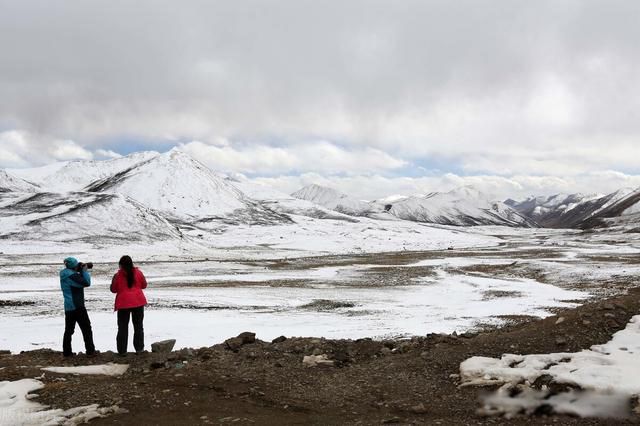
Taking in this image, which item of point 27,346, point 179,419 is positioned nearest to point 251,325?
point 27,346

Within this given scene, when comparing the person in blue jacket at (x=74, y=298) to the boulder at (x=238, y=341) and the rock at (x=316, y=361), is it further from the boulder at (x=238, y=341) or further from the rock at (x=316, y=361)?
the rock at (x=316, y=361)

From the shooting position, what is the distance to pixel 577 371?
10.2m

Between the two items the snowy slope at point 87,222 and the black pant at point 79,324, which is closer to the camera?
the black pant at point 79,324

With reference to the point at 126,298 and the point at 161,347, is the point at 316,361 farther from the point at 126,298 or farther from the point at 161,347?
the point at 126,298

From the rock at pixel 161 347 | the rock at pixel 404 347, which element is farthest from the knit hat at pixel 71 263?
the rock at pixel 404 347

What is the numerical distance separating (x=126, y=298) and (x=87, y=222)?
12108cm

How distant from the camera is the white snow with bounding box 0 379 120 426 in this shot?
8.93 metres

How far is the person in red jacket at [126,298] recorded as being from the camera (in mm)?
14016

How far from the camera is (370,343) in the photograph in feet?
48.1

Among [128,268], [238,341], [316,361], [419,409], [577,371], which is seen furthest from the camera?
[238,341]

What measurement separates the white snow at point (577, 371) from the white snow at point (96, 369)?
8167mm

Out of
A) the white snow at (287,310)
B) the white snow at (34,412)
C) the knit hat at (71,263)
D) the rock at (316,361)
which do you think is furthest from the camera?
the white snow at (287,310)

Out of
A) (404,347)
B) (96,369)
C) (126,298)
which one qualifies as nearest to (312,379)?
(404,347)

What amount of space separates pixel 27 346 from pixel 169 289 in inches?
960
